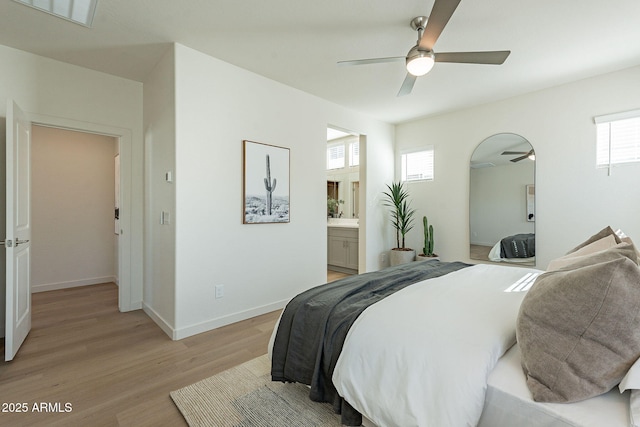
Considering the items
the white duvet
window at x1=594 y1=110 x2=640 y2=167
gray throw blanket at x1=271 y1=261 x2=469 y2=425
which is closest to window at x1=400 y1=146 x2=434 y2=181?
window at x1=594 y1=110 x2=640 y2=167

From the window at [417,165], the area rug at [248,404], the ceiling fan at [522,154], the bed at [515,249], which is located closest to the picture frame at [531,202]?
the bed at [515,249]

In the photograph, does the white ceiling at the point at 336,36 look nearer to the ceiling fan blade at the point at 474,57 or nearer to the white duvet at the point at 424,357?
the ceiling fan blade at the point at 474,57

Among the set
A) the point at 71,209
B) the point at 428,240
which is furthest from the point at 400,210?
the point at 71,209

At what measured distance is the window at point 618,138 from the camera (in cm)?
293

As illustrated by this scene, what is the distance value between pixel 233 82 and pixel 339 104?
1556mm

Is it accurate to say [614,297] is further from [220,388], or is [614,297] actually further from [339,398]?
[220,388]

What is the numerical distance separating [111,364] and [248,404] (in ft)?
3.99

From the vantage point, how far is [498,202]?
12.5 feet

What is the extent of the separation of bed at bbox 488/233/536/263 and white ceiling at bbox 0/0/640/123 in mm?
1823

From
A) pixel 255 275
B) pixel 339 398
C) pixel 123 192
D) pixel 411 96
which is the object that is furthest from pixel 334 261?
pixel 339 398

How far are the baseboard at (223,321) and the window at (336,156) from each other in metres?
3.32

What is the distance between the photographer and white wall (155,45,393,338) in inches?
103

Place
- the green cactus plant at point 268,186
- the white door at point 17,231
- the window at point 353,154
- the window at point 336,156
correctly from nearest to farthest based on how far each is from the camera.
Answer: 1. the white door at point 17,231
2. the green cactus plant at point 268,186
3. the window at point 353,154
4. the window at point 336,156

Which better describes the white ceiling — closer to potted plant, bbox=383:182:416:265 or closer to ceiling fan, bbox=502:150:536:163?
ceiling fan, bbox=502:150:536:163
